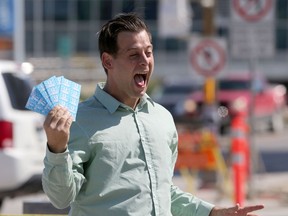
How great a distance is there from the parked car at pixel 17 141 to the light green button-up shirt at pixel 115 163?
6.89 metres

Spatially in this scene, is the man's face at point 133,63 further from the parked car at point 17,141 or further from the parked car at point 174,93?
the parked car at point 174,93

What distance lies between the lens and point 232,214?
4.34 metres

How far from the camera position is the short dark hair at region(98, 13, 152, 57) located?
13.4 feet

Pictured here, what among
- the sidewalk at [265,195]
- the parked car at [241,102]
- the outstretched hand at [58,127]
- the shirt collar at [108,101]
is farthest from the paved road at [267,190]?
the outstretched hand at [58,127]

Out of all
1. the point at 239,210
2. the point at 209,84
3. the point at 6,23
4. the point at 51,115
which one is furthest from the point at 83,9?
the point at 51,115

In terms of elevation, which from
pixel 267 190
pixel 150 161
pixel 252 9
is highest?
pixel 150 161

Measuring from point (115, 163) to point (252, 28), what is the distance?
1079 centimetres

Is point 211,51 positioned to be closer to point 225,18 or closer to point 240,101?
point 240,101

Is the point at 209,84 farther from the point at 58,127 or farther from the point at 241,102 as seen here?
the point at 58,127

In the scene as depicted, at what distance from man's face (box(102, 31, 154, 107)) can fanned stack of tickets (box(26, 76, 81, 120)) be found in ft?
0.96

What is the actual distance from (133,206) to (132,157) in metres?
0.19

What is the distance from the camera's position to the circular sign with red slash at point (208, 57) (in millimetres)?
17594

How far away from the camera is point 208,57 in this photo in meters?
17.8

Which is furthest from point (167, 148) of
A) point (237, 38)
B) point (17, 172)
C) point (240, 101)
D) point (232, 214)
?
point (240, 101)
